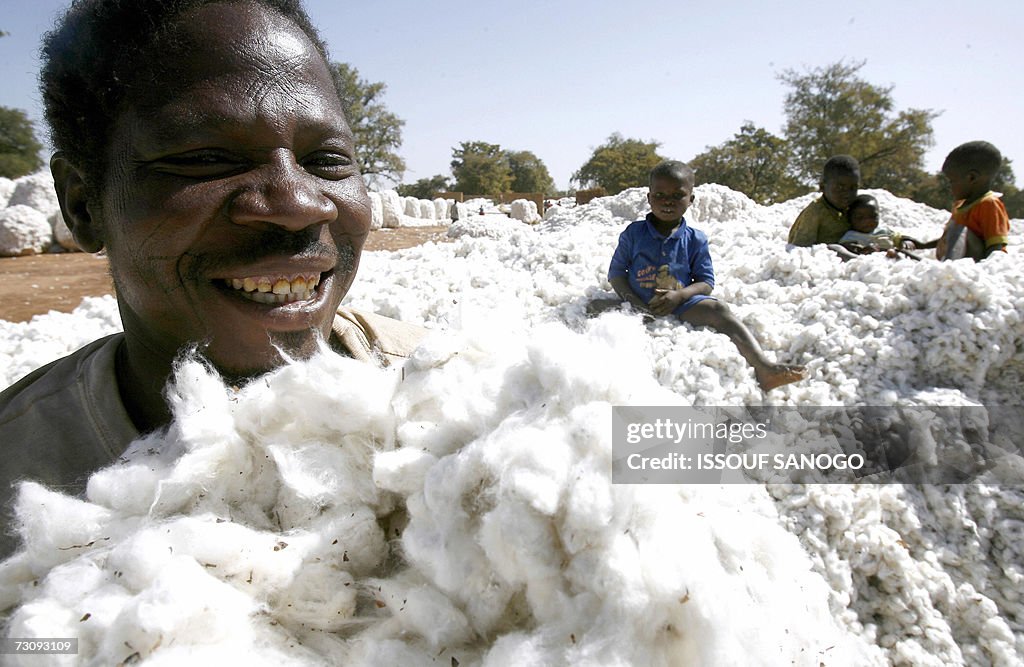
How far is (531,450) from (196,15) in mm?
891

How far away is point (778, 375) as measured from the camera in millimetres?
2564

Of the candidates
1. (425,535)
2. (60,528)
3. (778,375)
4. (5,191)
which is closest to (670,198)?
(778,375)

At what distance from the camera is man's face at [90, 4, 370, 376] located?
3.12 feet

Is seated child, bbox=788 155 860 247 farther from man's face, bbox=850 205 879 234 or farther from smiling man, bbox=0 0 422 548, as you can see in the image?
smiling man, bbox=0 0 422 548

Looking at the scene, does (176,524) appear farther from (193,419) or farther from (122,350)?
(122,350)

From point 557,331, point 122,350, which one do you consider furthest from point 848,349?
point 122,350

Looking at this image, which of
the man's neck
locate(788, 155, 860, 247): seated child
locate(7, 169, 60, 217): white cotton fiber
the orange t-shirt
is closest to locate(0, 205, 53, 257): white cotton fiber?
locate(7, 169, 60, 217): white cotton fiber

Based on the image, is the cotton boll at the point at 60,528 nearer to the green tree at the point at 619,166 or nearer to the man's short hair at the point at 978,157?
the man's short hair at the point at 978,157

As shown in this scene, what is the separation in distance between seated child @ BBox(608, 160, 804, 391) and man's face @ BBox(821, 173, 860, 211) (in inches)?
72.0

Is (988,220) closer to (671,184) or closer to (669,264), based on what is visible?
(671,184)

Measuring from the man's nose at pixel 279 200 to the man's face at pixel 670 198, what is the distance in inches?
120

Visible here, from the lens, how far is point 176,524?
69 cm

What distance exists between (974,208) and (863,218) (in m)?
0.86

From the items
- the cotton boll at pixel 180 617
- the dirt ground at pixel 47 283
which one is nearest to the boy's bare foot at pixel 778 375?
the cotton boll at pixel 180 617
